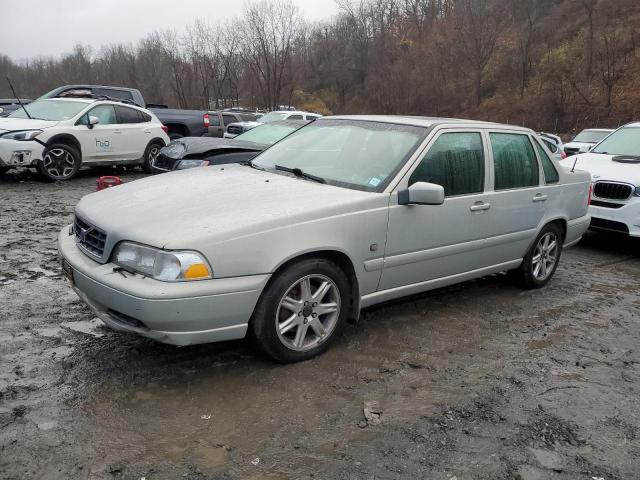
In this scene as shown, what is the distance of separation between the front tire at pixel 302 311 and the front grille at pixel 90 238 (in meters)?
1.05

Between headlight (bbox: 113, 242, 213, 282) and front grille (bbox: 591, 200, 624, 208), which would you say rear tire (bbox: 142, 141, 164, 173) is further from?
headlight (bbox: 113, 242, 213, 282)

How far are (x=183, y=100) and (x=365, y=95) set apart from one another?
1754 centimetres

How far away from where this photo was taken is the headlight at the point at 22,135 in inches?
372

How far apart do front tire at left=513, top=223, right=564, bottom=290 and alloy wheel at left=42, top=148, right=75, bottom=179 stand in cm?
851

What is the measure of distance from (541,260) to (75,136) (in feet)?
28.4

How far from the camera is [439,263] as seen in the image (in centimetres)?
426

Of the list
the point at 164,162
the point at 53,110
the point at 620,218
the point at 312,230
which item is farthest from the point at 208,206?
the point at 53,110

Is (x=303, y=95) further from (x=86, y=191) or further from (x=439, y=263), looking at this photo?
(x=439, y=263)

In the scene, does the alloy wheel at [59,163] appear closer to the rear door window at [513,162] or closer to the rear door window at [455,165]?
the rear door window at [455,165]

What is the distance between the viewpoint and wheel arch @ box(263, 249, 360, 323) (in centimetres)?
336

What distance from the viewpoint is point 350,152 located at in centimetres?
432

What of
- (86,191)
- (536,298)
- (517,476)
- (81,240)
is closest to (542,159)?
(536,298)

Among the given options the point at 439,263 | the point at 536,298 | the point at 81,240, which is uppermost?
the point at 81,240

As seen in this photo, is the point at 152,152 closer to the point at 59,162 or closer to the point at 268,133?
the point at 59,162
